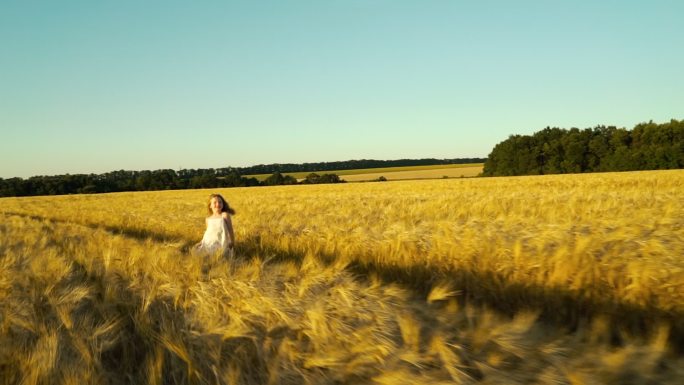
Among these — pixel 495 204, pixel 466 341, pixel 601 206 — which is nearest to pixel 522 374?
pixel 466 341

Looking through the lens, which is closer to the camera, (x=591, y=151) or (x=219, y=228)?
(x=219, y=228)

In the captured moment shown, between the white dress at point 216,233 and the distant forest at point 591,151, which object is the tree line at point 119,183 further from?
the white dress at point 216,233

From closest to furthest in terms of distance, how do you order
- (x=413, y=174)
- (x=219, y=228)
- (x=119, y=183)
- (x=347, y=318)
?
(x=347, y=318), (x=219, y=228), (x=119, y=183), (x=413, y=174)

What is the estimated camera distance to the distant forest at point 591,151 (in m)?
52.4

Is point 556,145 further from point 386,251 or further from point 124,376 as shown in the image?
point 124,376

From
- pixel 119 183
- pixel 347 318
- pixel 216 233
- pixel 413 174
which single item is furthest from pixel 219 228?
pixel 413 174

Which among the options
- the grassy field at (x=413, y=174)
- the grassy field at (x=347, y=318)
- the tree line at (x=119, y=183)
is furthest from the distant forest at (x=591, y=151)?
the grassy field at (x=347, y=318)

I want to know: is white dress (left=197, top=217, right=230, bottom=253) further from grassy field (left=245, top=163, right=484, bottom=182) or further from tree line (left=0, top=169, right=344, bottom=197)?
grassy field (left=245, top=163, right=484, bottom=182)

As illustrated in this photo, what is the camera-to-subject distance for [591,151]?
5984cm

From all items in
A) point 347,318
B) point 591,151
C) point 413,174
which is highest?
point 591,151

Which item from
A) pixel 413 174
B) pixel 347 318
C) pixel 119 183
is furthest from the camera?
pixel 413 174

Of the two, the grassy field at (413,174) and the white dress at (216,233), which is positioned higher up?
the white dress at (216,233)

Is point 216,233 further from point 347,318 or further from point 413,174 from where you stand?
point 413,174

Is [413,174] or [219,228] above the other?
[219,228]
